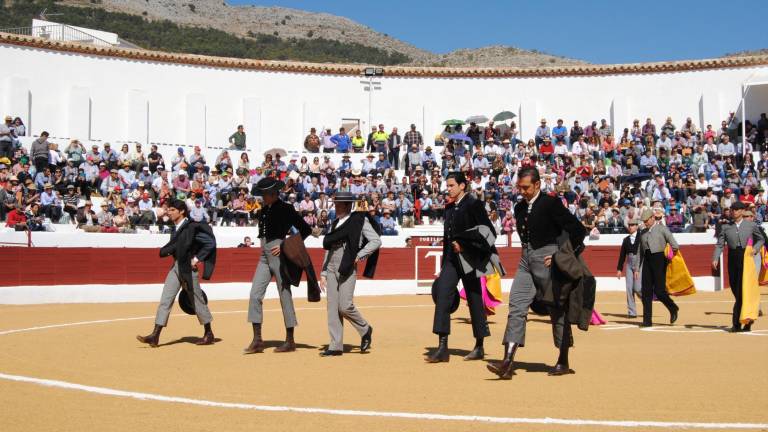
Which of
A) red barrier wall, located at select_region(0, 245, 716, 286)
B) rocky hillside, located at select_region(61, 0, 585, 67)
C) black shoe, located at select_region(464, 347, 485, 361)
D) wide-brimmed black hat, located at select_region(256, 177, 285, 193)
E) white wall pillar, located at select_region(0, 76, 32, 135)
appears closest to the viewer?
black shoe, located at select_region(464, 347, 485, 361)

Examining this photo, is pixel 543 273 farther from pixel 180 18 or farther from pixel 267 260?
pixel 180 18

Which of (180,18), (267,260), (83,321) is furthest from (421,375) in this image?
(180,18)

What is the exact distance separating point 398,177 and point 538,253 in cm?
2174

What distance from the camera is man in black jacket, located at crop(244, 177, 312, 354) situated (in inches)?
413

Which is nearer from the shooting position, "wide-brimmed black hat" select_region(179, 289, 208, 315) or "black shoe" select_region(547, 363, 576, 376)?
"black shoe" select_region(547, 363, 576, 376)

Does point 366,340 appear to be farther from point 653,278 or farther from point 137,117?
point 137,117

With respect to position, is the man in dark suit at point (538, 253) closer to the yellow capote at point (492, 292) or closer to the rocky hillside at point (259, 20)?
the yellow capote at point (492, 292)

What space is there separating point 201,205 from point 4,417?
17.2 metres

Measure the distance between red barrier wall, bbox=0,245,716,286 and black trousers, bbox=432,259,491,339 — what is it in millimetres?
12198

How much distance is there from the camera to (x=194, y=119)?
115ft

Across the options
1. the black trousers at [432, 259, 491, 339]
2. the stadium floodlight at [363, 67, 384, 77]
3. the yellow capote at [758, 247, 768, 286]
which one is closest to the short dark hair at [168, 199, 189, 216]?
the black trousers at [432, 259, 491, 339]

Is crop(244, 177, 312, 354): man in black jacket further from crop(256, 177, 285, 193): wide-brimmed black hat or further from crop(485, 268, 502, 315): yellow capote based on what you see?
crop(485, 268, 502, 315): yellow capote

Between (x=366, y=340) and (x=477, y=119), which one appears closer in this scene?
(x=366, y=340)

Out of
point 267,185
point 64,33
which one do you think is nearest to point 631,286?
point 267,185
